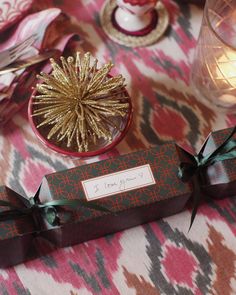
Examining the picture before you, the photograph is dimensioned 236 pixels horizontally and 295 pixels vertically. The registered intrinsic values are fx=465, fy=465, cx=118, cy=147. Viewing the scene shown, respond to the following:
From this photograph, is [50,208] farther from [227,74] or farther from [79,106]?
[227,74]

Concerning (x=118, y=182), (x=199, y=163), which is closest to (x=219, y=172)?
(x=199, y=163)

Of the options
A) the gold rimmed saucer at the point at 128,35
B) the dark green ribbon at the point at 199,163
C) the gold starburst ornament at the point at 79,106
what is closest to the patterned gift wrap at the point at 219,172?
the dark green ribbon at the point at 199,163

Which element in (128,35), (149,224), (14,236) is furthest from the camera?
(128,35)

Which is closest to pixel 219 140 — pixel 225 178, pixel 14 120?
pixel 225 178

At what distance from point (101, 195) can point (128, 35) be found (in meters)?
0.30

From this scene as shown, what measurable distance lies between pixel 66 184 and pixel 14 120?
0.17 m

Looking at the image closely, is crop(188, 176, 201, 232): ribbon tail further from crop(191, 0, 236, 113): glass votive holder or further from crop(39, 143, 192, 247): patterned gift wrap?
crop(191, 0, 236, 113): glass votive holder

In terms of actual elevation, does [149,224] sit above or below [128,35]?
below

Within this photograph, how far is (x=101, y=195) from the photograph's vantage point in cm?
55

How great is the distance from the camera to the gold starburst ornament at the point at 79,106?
0.59 metres

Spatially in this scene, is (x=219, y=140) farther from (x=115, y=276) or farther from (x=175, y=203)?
(x=115, y=276)

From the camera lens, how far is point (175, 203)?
1.95 ft

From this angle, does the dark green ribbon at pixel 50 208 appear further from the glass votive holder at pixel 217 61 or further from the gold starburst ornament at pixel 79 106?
the glass votive holder at pixel 217 61

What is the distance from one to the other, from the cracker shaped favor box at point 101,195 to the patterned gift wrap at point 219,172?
0.04m
